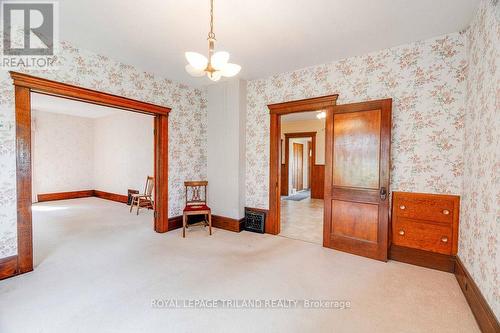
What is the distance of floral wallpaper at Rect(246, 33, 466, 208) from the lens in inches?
103

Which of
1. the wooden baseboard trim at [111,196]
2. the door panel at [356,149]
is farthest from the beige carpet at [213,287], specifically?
the wooden baseboard trim at [111,196]

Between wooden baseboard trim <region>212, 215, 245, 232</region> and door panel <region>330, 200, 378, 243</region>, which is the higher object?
door panel <region>330, 200, 378, 243</region>

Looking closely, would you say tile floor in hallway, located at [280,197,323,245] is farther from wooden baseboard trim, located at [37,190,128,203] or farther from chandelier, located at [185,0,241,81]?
wooden baseboard trim, located at [37,190,128,203]

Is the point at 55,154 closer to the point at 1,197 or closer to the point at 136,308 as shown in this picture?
the point at 1,197

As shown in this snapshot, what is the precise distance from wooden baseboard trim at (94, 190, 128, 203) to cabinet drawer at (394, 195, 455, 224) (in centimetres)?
670

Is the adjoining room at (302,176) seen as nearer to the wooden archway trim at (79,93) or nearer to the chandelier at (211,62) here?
the chandelier at (211,62)

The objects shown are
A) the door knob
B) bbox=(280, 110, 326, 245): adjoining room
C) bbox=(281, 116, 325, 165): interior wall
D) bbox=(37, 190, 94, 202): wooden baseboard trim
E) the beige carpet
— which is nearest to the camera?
the beige carpet

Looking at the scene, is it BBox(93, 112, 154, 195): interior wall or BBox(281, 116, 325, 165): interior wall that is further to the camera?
BBox(281, 116, 325, 165): interior wall

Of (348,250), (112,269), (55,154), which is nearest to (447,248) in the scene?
(348,250)

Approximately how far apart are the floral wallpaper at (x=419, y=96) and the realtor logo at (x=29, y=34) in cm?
342

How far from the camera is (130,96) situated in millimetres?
3525

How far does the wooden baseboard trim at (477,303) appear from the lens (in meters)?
1.58

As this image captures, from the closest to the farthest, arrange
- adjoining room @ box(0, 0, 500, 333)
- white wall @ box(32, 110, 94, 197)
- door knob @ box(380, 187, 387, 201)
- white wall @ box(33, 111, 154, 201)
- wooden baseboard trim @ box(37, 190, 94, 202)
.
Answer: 1. adjoining room @ box(0, 0, 500, 333)
2. door knob @ box(380, 187, 387, 201)
3. white wall @ box(33, 111, 154, 201)
4. white wall @ box(32, 110, 94, 197)
5. wooden baseboard trim @ box(37, 190, 94, 202)

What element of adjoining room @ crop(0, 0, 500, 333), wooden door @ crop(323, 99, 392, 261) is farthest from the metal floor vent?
wooden door @ crop(323, 99, 392, 261)
